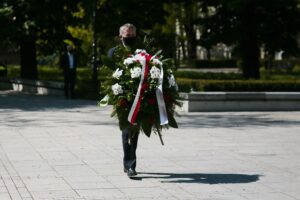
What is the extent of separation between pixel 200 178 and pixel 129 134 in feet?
3.40

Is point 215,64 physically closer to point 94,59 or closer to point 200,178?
point 94,59

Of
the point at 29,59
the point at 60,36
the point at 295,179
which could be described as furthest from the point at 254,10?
the point at 295,179

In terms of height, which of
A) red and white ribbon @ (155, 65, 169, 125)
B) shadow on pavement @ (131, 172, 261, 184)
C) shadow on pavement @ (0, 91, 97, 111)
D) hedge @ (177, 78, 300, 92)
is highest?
red and white ribbon @ (155, 65, 169, 125)

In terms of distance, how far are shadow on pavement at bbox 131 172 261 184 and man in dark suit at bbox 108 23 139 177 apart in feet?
0.57

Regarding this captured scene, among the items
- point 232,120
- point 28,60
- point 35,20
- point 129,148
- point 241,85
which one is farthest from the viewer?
point 28,60

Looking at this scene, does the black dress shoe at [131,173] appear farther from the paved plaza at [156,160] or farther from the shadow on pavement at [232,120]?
the shadow on pavement at [232,120]

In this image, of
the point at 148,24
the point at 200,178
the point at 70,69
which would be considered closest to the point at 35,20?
the point at 70,69

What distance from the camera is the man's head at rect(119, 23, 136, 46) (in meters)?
9.20

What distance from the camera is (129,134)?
9203 mm

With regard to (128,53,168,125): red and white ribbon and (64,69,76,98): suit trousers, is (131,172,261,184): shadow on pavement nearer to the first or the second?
(128,53,168,125): red and white ribbon

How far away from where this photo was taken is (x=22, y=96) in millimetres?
26719

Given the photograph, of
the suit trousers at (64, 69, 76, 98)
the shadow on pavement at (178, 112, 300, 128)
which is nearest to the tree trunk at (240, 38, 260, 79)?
the suit trousers at (64, 69, 76, 98)

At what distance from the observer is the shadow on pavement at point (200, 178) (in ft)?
29.6

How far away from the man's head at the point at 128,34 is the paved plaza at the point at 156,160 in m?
1.69
